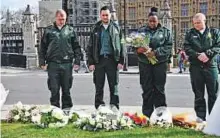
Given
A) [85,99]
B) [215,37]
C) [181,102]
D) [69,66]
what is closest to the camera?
[215,37]

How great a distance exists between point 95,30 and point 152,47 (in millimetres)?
1036

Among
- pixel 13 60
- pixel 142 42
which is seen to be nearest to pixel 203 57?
pixel 142 42

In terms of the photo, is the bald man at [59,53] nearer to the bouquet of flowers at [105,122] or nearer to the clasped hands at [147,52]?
the clasped hands at [147,52]

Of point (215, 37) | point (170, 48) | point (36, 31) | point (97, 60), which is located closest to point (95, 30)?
point (97, 60)

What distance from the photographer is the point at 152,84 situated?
878cm

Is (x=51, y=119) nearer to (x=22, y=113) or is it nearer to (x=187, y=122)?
(x=22, y=113)

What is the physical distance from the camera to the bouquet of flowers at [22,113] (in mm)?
8562

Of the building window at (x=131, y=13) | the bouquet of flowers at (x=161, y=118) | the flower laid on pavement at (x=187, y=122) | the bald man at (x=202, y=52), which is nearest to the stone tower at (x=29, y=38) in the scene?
the building window at (x=131, y=13)

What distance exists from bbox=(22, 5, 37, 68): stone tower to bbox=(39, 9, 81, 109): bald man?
95.4 feet

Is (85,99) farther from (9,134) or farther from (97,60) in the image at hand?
(9,134)

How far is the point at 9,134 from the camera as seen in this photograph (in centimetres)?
738

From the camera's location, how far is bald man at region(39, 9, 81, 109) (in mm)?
8875

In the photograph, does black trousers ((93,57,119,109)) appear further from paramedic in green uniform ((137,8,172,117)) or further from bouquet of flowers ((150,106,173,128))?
bouquet of flowers ((150,106,173,128))

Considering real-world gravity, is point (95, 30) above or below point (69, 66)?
above
